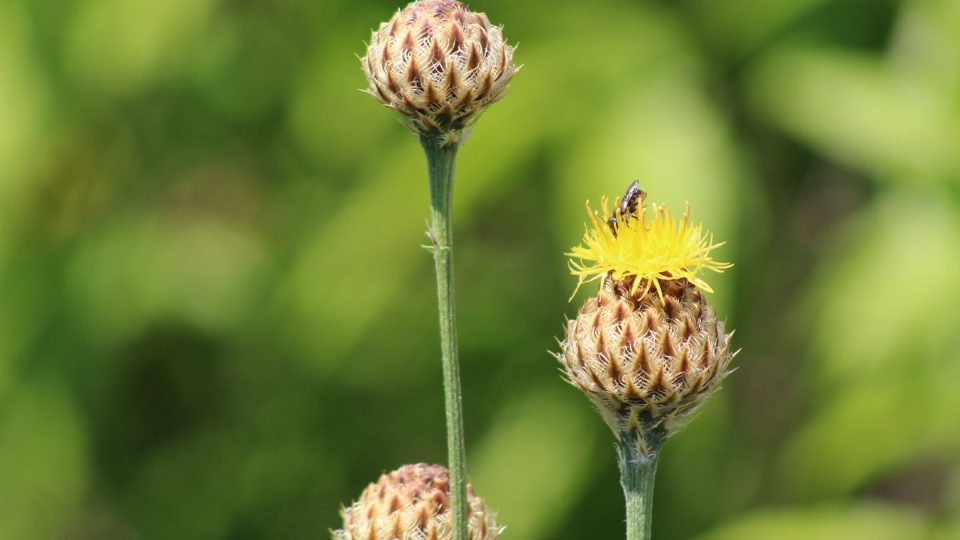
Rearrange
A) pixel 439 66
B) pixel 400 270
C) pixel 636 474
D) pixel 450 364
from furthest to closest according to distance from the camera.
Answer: pixel 400 270
pixel 636 474
pixel 439 66
pixel 450 364

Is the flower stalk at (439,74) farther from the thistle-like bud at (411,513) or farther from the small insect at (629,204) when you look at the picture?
the small insect at (629,204)

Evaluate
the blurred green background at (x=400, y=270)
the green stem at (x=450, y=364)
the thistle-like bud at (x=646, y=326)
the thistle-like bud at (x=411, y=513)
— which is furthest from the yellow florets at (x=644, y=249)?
the blurred green background at (x=400, y=270)

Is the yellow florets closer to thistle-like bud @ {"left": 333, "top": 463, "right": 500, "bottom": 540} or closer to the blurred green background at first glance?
thistle-like bud @ {"left": 333, "top": 463, "right": 500, "bottom": 540}

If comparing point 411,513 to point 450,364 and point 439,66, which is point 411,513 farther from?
point 439,66

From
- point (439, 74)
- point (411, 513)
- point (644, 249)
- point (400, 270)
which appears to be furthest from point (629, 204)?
→ point (400, 270)

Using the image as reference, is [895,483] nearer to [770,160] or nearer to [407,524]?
[770,160]

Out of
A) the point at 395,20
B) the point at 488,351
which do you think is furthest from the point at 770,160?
the point at 395,20

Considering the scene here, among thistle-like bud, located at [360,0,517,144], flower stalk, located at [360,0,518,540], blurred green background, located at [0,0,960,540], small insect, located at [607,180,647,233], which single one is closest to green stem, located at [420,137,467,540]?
flower stalk, located at [360,0,518,540]
